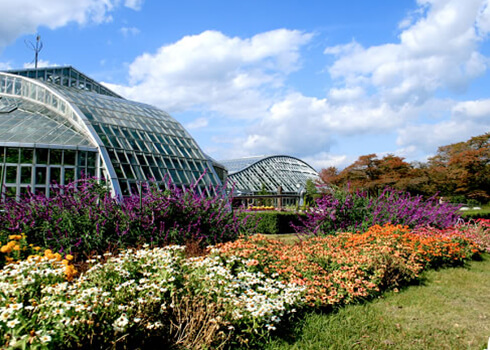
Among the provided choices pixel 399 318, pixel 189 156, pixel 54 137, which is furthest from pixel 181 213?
pixel 189 156

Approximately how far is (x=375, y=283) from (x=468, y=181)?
95.3ft

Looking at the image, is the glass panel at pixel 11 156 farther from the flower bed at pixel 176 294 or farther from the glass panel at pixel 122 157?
the flower bed at pixel 176 294

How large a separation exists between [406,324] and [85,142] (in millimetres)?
14853

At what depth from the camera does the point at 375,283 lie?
5570 millimetres

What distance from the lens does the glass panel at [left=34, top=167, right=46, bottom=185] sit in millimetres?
14898

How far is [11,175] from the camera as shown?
1466cm

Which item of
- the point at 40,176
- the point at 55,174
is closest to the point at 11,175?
the point at 40,176

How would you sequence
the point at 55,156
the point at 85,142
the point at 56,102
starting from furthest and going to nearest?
the point at 56,102, the point at 85,142, the point at 55,156

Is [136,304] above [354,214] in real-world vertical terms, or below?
below

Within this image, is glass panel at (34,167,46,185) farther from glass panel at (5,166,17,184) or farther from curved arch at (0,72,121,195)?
curved arch at (0,72,121,195)

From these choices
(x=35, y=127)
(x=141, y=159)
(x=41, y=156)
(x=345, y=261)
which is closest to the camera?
(x=345, y=261)

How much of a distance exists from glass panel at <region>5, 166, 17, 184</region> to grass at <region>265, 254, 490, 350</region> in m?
13.9

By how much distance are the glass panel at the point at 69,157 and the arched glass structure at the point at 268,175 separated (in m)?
23.8

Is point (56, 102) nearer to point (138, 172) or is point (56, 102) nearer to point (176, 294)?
point (138, 172)
